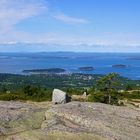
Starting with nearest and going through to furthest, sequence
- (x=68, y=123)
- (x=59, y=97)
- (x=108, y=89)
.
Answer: (x=68, y=123) < (x=59, y=97) < (x=108, y=89)

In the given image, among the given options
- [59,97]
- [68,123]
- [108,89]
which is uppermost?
[68,123]

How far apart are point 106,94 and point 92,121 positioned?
38.0 m

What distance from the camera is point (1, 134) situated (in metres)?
13.2

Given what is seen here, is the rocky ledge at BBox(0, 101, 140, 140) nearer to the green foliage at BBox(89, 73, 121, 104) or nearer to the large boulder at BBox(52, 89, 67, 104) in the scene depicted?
the large boulder at BBox(52, 89, 67, 104)

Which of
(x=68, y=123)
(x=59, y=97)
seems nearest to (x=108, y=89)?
(x=59, y=97)

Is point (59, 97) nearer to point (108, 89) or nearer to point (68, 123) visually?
point (68, 123)

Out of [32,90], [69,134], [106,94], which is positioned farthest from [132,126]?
[32,90]

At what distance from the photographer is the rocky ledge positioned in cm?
1299

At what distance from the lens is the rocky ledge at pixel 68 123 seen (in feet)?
42.6

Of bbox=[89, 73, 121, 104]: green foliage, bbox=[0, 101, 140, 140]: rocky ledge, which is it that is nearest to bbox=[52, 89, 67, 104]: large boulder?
bbox=[0, 101, 140, 140]: rocky ledge

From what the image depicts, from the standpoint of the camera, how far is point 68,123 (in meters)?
14.7

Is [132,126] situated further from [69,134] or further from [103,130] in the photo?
[69,134]

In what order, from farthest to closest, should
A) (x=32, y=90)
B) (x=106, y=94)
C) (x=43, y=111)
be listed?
(x=32, y=90)
(x=106, y=94)
(x=43, y=111)

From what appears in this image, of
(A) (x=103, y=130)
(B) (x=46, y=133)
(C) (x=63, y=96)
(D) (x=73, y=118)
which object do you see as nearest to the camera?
(B) (x=46, y=133)
